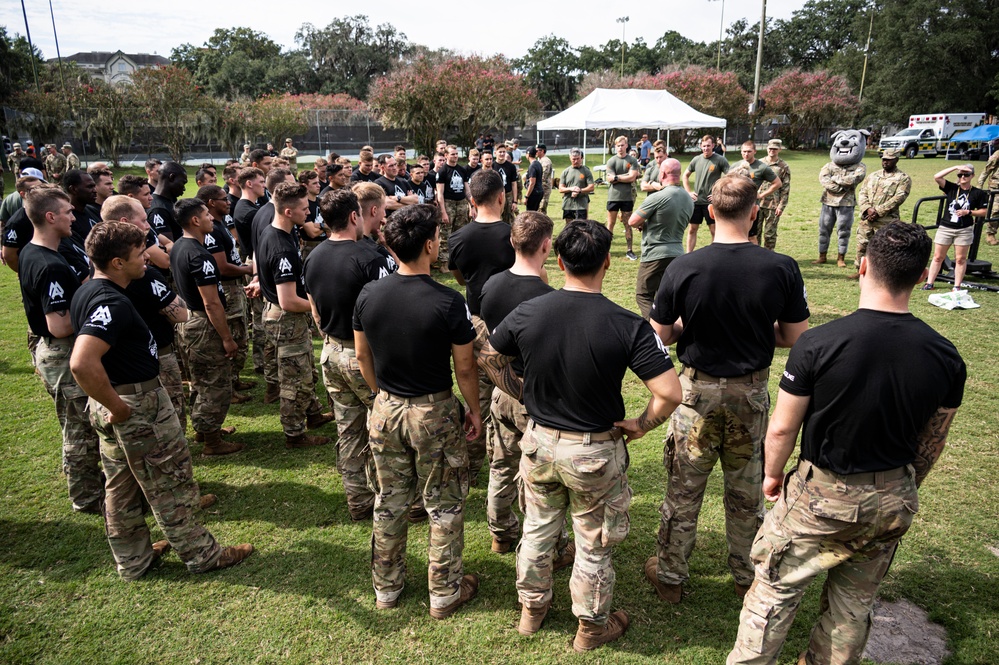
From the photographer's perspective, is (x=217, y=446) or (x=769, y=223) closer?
(x=217, y=446)

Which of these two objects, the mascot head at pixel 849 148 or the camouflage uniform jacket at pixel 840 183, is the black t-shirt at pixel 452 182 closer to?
the camouflage uniform jacket at pixel 840 183

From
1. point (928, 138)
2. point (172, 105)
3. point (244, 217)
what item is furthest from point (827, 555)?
point (928, 138)

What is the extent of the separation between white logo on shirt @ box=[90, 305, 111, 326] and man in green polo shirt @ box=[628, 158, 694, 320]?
16.6 ft

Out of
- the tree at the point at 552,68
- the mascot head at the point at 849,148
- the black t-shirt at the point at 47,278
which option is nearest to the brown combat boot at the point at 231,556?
the black t-shirt at the point at 47,278

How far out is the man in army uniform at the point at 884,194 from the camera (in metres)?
9.59

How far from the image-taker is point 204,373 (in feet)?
18.5

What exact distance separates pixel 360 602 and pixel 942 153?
4728 cm

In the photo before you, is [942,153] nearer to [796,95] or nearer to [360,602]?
[796,95]

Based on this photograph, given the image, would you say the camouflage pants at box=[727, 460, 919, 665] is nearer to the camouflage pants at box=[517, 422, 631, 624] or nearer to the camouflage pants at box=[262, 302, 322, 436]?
the camouflage pants at box=[517, 422, 631, 624]

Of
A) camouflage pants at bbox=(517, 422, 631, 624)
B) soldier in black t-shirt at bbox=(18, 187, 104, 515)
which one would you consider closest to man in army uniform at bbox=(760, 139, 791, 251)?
camouflage pants at bbox=(517, 422, 631, 624)

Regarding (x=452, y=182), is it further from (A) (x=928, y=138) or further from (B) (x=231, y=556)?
(A) (x=928, y=138)

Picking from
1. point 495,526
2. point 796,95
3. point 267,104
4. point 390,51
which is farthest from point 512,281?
point 390,51

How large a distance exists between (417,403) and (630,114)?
2234 cm

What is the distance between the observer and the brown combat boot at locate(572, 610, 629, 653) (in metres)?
3.30
